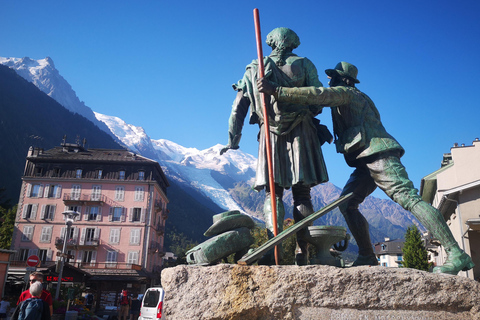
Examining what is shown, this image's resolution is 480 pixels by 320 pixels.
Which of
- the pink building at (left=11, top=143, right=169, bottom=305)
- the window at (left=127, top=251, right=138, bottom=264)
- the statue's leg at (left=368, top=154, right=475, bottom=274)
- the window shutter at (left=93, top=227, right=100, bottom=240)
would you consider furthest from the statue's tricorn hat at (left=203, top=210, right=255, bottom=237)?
the window shutter at (left=93, top=227, right=100, bottom=240)

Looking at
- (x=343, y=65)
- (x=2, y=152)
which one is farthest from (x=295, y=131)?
(x=2, y=152)

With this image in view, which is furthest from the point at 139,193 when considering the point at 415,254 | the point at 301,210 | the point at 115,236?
the point at 301,210

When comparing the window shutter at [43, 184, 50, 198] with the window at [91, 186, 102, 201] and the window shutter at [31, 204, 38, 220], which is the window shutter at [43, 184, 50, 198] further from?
the window at [91, 186, 102, 201]

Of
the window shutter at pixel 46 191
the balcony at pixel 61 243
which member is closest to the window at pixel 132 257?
the balcony at pixel 61 243

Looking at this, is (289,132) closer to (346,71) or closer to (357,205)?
(346,71)

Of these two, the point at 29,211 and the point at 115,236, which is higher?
the point at 29,211

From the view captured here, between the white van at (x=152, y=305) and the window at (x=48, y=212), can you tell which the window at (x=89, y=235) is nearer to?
the window at (x=48, y=212)

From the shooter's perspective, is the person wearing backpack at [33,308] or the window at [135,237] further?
the window at [135,237]

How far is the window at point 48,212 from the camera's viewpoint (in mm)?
52156

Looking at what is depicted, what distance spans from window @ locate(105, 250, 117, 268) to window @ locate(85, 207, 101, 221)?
4.94 m

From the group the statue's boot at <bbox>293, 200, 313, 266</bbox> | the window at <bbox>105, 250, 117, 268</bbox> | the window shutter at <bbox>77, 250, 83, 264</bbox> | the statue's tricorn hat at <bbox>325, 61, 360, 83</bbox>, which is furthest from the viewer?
the window shutter at <bbox>77, 250, 83, 264</bbox>

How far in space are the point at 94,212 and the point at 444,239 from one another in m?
52.9

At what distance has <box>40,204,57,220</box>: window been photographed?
52.2 m

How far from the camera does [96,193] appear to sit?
52750 millimetres
